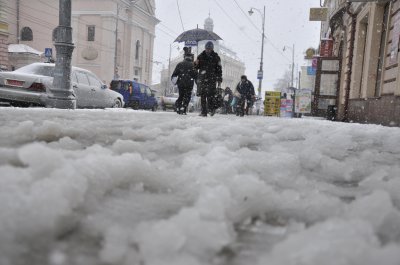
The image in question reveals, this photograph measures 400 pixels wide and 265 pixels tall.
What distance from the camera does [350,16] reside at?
14117mm

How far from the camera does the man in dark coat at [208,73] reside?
9.44 meters

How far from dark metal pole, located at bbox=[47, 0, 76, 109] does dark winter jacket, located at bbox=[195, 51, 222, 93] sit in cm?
319

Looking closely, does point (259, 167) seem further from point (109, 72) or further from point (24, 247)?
point (109, 72)

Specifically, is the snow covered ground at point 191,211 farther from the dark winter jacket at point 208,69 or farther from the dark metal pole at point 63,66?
the dark winter jacket at point 208,69

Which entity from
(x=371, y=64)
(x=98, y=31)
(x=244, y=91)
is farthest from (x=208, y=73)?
(x=98, y=31)

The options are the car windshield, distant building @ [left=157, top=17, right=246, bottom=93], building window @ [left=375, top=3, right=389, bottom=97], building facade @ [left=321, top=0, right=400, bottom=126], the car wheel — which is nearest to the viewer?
building facade @ [left=321, top=0, right=400, bottom=126]

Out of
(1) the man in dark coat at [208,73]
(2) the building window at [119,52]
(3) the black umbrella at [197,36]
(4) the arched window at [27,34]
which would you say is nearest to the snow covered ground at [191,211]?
(1) the man in dark coat at [208,73]

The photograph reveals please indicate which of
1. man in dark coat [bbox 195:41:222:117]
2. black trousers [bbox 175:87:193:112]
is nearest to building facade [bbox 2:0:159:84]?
black trousers [bbox 175:87:193:112]

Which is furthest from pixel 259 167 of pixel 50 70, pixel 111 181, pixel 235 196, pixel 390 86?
pixel 50 70

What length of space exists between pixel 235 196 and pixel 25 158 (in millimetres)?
945

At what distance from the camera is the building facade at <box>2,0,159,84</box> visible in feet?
127

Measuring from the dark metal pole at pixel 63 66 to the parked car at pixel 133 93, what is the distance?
10535 millimetres

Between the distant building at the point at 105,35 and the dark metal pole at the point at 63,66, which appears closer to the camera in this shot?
the dark metal pole at the point at 63,66

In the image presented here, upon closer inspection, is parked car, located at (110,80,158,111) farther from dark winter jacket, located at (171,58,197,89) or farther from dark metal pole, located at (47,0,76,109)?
dark metal pole, located at (47,0,76,109)
